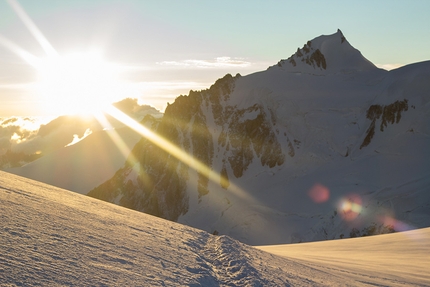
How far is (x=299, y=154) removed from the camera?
74.8 metres

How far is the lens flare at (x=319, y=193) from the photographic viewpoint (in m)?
62.4

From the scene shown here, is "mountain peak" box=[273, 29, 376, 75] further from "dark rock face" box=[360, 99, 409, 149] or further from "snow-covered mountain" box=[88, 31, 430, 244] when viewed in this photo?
"dark rock face" box=[360, 99, 409, 149]

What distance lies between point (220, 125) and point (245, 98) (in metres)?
7.86

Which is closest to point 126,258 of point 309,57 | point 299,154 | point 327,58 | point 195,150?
point 299,154

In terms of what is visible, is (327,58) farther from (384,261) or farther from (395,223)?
(384,261)

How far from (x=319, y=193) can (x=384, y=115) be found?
705 inches

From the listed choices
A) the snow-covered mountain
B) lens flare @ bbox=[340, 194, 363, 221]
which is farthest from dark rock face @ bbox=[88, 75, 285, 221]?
lens flare @ bbox=[340, 194, 363, 221]

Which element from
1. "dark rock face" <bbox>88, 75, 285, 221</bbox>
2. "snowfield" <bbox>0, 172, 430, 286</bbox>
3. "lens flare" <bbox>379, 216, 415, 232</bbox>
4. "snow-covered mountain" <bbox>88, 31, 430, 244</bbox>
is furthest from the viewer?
"dark rock face" <bbox>88, 75, 285, 221</bbox>

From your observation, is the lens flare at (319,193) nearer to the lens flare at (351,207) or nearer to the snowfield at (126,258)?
the lens flare at (351,207)

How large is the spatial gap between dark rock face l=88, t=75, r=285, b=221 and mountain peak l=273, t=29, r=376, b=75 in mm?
13930

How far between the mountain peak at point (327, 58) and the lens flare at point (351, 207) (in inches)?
1513

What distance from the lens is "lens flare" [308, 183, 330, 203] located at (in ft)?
205

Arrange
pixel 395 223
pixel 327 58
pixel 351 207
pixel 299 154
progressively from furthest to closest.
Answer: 1. pixel 327 58
2. pixel 299 154
3. pixel 351 207
4. pixel 395 223

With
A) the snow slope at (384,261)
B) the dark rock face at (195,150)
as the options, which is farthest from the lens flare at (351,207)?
the snow slope at (384,261)
